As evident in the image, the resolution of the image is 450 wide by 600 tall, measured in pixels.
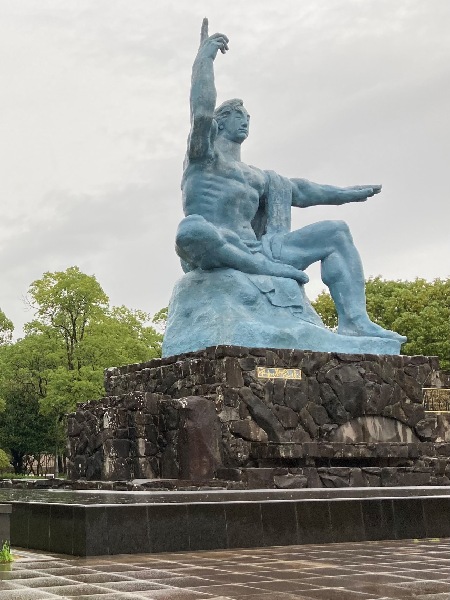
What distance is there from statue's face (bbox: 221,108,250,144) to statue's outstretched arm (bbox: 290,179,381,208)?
4.64ft

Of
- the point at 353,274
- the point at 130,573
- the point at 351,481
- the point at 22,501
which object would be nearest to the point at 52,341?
the point at 353,274

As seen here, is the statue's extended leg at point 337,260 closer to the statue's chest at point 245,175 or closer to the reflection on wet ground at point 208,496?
the statue's chest at point 245,175

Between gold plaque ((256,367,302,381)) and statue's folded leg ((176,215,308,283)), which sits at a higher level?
statue's folded leg ((176,215,308,283))

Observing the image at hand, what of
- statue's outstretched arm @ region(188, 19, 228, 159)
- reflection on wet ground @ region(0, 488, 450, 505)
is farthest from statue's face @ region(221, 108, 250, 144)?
reflection on wet ground @ region(0, 488, 450, 505)

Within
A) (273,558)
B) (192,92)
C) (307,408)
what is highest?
(192,92)

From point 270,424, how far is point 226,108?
489cm

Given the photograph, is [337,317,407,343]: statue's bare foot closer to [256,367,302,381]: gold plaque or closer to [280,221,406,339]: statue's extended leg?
[280,221,406,339]: statue's extended leg

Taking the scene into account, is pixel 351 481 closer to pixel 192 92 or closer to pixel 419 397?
pixel 419 397

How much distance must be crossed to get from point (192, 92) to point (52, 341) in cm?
2288

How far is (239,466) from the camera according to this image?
427 inches

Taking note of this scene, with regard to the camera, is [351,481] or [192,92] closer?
[351,481]

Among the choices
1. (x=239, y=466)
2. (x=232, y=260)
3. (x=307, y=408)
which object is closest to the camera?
(x=239, y=466)

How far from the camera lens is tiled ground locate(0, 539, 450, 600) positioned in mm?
4379

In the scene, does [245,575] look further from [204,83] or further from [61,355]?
[61,355]
